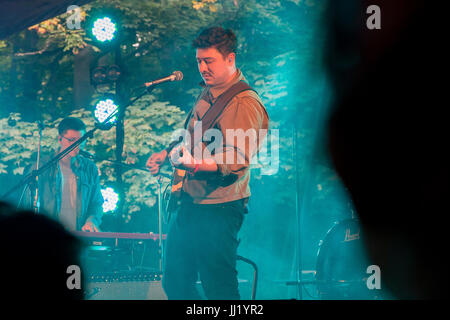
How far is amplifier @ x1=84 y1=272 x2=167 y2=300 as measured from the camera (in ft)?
11.9

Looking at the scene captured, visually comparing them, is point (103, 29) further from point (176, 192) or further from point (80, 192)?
point (176, 192)

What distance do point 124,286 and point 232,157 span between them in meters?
1.72

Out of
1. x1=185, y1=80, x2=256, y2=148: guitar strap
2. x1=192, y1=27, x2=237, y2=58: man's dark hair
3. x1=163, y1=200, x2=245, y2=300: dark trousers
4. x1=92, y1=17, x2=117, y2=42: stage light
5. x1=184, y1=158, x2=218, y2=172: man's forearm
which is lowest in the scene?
x1=163, y1=200, x2=245, y2=300: dark trousers

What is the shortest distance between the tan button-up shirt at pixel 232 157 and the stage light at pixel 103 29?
3.84 m

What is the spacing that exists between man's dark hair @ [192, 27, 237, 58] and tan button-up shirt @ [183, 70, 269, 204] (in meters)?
0.25

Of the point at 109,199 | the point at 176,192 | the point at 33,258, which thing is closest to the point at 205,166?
the point at 176,192

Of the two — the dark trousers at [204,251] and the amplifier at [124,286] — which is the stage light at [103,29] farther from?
the dark trousers at [204,251]

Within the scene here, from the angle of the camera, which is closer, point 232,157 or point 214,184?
point 232,157

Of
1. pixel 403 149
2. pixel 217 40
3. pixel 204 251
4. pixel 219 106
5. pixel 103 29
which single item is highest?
pixel 103 29

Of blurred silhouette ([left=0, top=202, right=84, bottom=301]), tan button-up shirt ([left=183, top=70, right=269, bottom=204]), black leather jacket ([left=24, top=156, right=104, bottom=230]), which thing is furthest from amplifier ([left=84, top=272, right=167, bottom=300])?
blurred silhouette ([left=0, top=202, right=84, bottom=301])

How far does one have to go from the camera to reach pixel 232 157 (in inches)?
103

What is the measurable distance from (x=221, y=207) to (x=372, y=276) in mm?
1495

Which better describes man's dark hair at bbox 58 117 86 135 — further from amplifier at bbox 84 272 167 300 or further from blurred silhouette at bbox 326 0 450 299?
blurred silhouette at bbox 326 0 450 299
